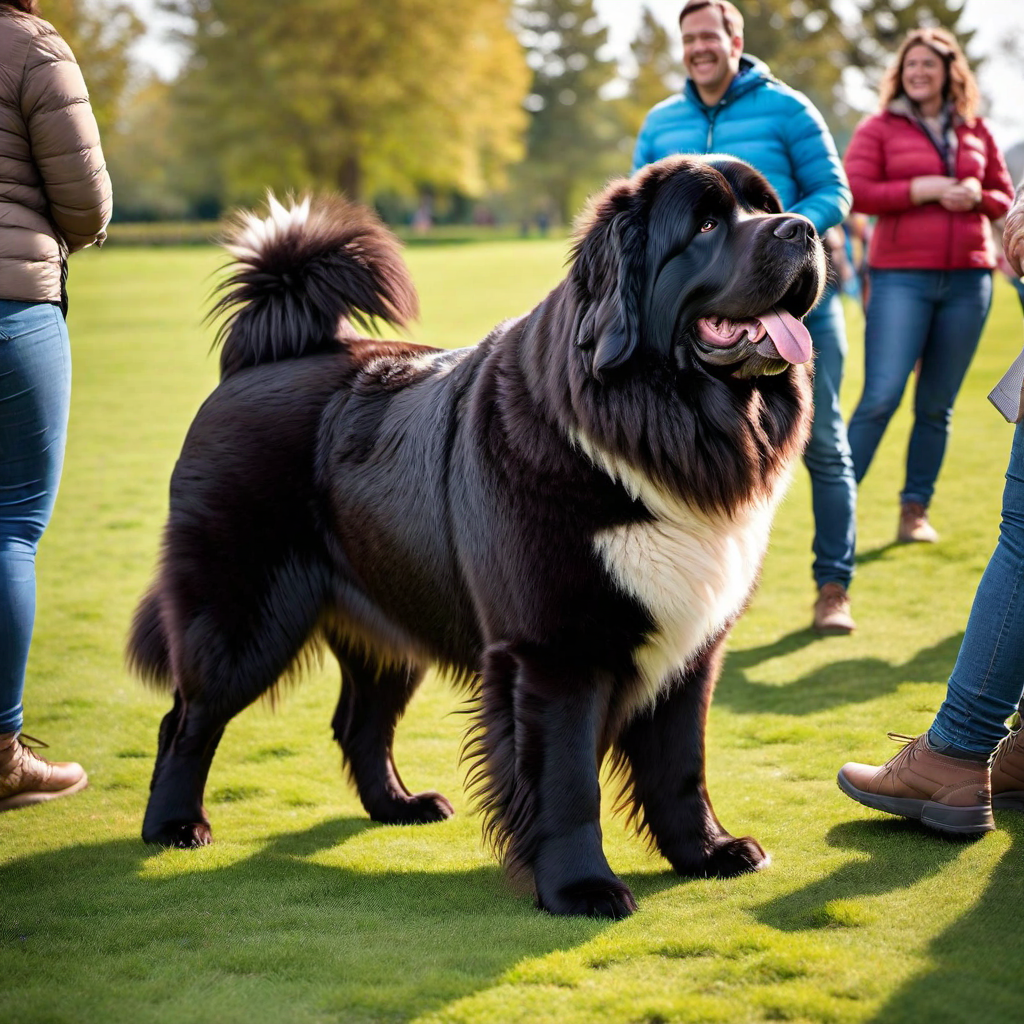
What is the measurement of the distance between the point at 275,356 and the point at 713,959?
2.30 m

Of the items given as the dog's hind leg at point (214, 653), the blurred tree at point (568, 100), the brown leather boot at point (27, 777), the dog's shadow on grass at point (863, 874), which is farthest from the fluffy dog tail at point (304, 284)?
the blurred tree at point (568, 100)

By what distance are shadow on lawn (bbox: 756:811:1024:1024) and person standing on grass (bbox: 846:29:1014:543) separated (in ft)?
9.94

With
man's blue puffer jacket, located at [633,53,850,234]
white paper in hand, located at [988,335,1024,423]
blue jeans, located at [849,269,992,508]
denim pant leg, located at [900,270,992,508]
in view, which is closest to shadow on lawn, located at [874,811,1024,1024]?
white paper in hand, located at [988,335,1024,423]

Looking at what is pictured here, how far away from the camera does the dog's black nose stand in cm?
270

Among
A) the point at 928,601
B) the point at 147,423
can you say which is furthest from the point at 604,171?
the point at 928,601

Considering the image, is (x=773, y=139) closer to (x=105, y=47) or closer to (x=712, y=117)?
(x=712, y=117)

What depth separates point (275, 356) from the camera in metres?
3.77

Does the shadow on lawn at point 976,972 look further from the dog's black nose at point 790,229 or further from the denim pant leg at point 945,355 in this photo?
the denim pant leg at point 945,355

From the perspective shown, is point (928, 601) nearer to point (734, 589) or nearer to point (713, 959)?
point (734, 589)

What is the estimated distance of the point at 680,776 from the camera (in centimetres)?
310

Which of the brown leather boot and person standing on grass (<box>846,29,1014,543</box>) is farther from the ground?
person standing on grass (<box>846,29,1014,543</box>)

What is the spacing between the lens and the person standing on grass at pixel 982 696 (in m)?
2.85

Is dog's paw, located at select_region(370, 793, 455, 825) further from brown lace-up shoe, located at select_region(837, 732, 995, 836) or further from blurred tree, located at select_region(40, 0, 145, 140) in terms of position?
blurred tree, located at select_region(40, 0, 145, 140)

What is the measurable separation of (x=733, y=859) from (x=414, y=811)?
1124 millimetres
